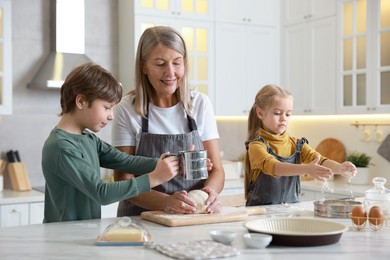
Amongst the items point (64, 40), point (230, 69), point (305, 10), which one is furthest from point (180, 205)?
point (305, 10)

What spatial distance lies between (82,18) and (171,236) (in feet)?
10.2

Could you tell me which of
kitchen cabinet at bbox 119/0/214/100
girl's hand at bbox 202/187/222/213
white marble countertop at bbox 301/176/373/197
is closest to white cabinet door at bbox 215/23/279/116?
kitchen cabinet at bbox 119/0/214/100

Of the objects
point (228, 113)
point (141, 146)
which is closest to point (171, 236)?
point (141, 146)

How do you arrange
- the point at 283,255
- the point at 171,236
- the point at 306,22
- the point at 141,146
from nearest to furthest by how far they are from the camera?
the point at 283,255
the point at 171,236
the point at 141,146
the point at 306,22

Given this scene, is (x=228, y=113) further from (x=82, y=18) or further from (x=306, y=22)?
(x=82, y=18)

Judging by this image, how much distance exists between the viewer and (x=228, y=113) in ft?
16.6

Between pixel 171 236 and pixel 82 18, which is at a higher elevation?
pixel 82 18

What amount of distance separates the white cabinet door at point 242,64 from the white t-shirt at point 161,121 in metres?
2.57

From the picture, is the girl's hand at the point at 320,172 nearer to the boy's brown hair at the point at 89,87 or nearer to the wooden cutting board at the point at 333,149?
the boy's brown hair at the point at 89,87

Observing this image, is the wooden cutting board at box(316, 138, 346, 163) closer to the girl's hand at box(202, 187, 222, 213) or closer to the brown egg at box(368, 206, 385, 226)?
the girl's hand at box(202, 187, 222, 213)

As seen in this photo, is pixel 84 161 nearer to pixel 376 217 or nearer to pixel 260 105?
A: pixel 376 217

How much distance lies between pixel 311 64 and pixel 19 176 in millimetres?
2599

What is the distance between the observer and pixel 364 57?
444cm

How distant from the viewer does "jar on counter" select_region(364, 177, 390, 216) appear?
1.97 metres
